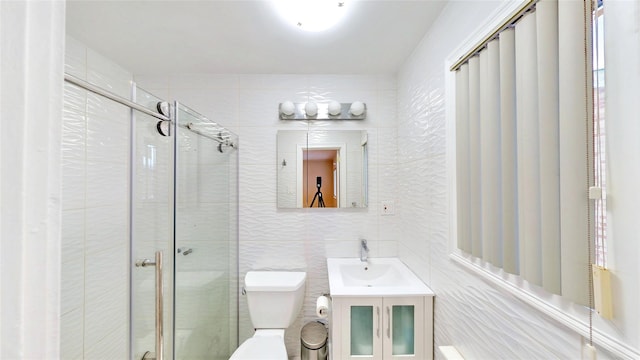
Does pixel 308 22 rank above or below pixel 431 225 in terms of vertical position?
above

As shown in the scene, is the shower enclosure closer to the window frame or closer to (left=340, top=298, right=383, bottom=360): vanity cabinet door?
(left=340, top=298, right=383, bottom=360): vanity cabinet door

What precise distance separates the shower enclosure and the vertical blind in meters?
1.21

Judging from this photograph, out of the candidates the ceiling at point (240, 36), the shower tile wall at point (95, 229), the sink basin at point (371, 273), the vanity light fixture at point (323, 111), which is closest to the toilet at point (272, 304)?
the sink basin at point (371, 273)

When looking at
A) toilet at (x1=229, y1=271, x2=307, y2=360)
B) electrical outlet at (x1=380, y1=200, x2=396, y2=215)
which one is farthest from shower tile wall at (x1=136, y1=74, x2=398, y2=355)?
toilet at (x1=229, y1=271, x2=307, y2=360)

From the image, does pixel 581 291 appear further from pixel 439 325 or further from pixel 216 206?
pixel 216 206

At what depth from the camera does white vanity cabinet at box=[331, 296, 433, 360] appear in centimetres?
133

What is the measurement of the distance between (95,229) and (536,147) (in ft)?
5.42

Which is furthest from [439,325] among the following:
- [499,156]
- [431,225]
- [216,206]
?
[216,206]

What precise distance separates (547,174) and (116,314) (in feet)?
5.22

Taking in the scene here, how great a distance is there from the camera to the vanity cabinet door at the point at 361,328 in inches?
52.3

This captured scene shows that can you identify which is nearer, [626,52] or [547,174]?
[626,52]

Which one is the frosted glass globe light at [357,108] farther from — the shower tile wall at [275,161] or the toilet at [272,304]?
the toilet at [272,304]

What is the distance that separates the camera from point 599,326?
1.83 feet

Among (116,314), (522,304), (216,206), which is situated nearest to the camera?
(522,304)
